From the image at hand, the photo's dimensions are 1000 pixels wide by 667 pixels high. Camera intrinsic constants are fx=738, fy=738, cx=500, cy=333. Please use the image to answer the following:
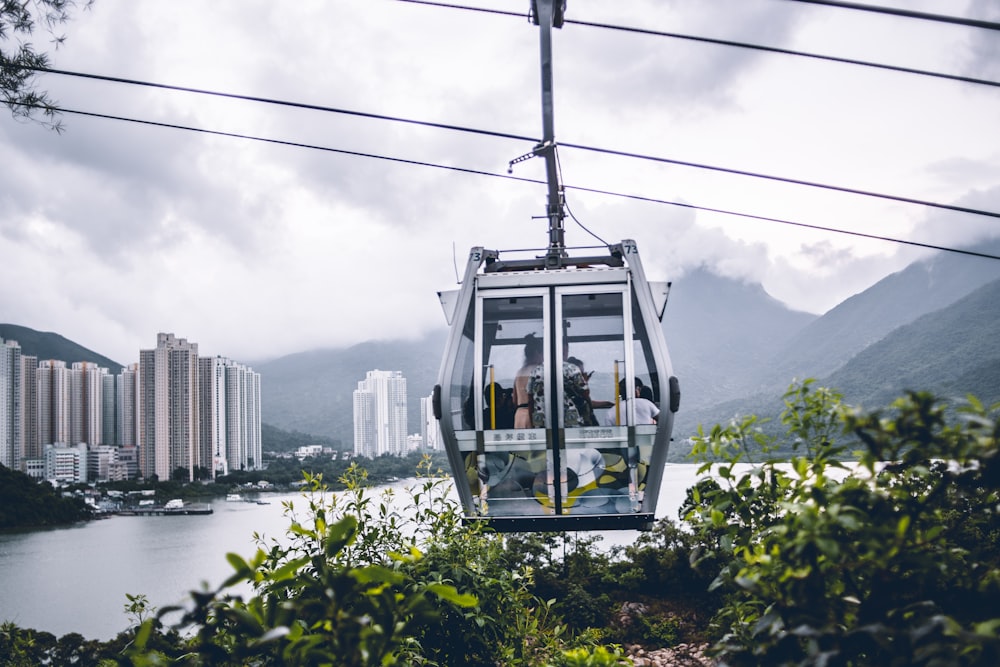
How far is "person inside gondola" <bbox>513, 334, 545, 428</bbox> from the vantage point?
5.53m

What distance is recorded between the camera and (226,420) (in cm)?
3603

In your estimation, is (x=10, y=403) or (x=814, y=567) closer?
(x=814, y=567)

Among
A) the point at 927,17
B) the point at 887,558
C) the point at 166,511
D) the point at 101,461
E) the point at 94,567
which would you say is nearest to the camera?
the point at 887,558

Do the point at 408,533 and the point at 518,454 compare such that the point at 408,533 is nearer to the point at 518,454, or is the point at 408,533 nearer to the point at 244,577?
the point at 518,454

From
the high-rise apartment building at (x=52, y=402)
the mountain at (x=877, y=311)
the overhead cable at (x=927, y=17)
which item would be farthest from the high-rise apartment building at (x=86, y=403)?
the overhead cable at (x=927, y=17)

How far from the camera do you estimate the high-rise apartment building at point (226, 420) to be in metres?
34.1

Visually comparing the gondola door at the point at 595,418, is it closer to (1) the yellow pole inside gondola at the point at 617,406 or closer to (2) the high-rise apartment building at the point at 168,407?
A: (1) the yellow pole inside gondola at the point at 617,406

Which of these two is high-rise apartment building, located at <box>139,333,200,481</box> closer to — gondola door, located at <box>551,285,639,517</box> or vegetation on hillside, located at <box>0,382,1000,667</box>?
gondola door, located at <box>551,285,639,517</box>

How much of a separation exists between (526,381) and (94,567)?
15.0 metres

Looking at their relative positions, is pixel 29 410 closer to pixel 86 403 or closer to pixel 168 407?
pixel 86 403

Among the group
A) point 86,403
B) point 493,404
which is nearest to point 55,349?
point 86,403

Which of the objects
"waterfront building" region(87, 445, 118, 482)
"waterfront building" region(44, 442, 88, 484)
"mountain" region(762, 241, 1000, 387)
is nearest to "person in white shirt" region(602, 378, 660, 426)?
"mountain" region(762, 241, 1000, 387)

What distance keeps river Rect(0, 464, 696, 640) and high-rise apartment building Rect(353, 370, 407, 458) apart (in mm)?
4551

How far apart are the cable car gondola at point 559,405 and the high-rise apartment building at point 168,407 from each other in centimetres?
3188
